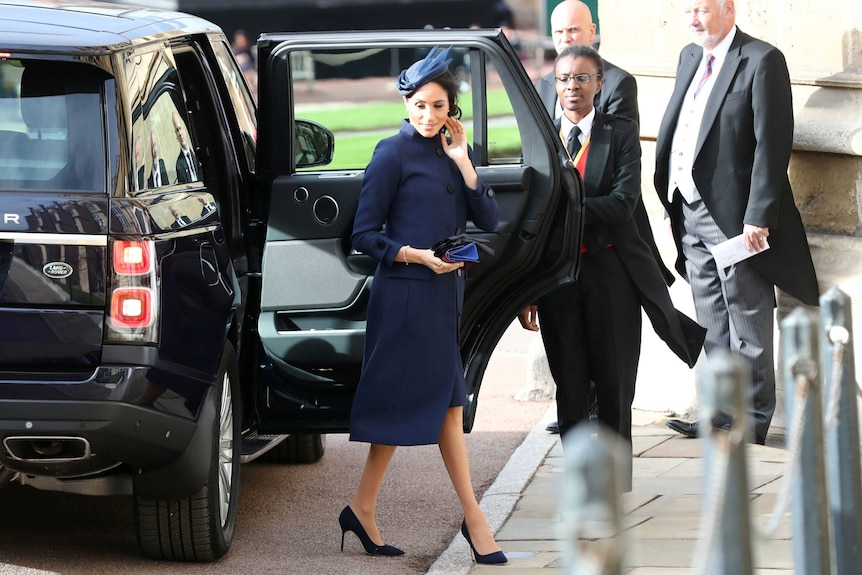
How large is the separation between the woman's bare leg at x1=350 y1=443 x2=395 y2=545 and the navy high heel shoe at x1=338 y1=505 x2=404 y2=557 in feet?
0.05

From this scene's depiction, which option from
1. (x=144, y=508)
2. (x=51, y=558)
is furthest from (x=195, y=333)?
(x=51, y=558)

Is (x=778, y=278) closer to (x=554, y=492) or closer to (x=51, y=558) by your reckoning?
(x=554, y=492)

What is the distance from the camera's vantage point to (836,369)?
3.97 m

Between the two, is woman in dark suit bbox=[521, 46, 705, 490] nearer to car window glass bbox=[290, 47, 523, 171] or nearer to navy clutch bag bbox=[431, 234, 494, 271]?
navy clutch bag bbox=[431, 234, 494, 271]

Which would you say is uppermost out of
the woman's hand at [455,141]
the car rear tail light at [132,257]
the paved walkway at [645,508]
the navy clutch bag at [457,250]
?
the woman's hand at [455,141]

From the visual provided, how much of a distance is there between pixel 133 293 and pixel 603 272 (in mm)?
2061

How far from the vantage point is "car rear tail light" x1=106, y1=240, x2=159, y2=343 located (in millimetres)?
4734

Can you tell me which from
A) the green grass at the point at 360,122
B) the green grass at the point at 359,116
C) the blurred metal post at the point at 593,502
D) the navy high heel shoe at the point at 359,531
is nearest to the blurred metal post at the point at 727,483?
the blurred metal post at the point at 593,502

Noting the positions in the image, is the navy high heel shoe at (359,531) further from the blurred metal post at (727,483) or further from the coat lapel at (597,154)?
the blurred metal post at (727,483)

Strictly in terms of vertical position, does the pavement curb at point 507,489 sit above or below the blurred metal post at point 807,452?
below

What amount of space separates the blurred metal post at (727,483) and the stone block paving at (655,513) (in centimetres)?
152

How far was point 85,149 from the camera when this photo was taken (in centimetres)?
484

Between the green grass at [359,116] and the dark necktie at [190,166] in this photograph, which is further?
the green grass at [359,116]

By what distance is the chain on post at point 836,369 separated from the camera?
3.94 m
